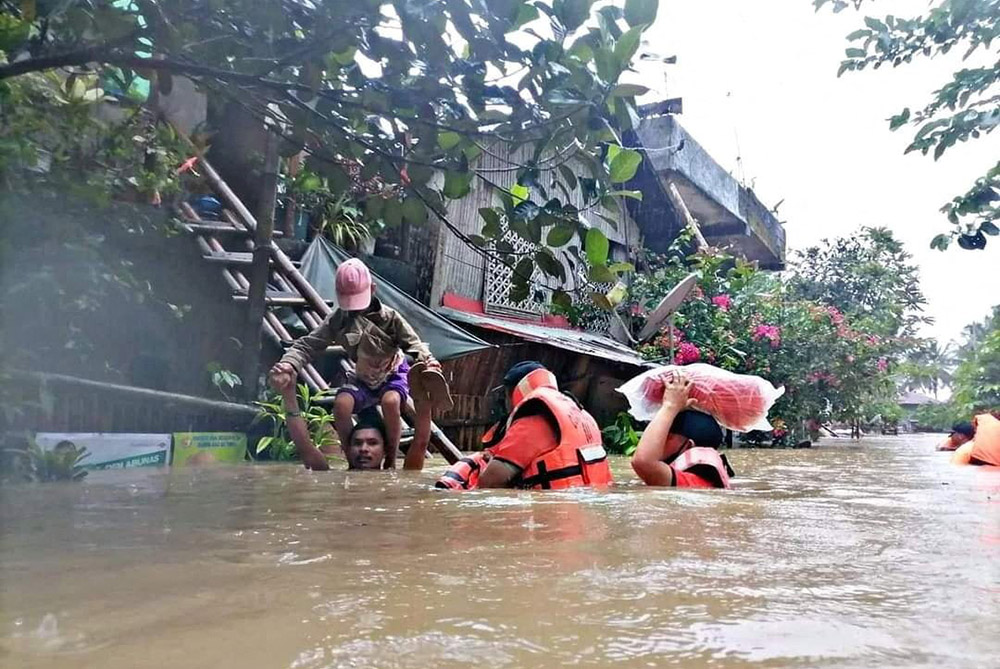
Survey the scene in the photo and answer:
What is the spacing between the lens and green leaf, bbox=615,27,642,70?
232 centimetres

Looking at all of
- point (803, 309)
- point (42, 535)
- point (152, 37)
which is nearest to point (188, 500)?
point (42, 535)

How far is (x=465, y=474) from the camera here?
3732 millimetres

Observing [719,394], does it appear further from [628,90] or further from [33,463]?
[33,463]

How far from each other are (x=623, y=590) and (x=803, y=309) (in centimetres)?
1217

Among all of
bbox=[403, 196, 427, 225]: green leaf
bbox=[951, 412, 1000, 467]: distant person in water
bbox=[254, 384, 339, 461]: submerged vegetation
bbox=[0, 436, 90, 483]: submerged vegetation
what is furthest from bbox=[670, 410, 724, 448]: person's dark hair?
bbox=[951, 412, 1000, 467]: distant person in water

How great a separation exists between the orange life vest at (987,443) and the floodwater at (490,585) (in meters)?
4.57

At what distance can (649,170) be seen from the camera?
40.5 feet

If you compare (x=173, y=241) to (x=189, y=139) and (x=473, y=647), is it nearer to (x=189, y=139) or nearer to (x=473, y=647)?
(x=189, y=139)

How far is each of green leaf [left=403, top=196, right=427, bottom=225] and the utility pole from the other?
123 inches

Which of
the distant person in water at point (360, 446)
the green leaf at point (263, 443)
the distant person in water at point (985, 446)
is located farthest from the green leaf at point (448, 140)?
the distant person in water at point (985, 446)

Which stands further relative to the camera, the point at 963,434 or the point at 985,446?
the point at 963,434

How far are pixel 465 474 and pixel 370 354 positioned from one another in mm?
1630

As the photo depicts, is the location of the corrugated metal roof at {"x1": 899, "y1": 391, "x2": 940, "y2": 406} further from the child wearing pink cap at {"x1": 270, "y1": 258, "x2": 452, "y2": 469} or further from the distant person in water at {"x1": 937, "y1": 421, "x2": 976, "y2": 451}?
the child wearing pink cap at {"x1": 270, "y1": 258, "x2": 452, "y2": 469}

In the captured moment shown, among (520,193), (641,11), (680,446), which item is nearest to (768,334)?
(680,446)
